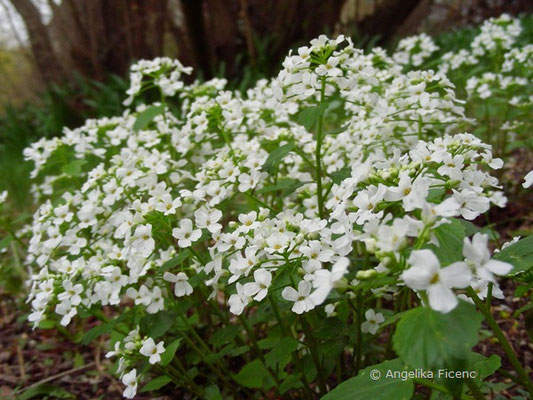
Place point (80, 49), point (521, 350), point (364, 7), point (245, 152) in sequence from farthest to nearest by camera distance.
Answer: point (364, 7) < point (80, 49) < point (521, 350) < point (245, 152)

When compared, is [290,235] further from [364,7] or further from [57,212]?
[364,7]

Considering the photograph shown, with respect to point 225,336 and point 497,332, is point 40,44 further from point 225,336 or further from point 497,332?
point 497,332

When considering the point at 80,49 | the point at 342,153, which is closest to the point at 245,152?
the point at 342,153

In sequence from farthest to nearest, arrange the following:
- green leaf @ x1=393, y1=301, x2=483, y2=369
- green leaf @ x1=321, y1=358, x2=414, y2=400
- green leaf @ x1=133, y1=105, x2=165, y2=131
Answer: green leaf @ x1=133, y1=105, x2=165, y2=131 → green leaf @ x1=321, y1=358, x2=414, y2=400 → green leaf @ x1=393, y1=301, x2=483, y2=369

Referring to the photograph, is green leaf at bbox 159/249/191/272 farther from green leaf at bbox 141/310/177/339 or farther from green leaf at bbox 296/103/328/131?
green leaf at bbox 296/103/328/131

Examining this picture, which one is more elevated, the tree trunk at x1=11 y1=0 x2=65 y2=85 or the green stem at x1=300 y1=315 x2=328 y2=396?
the tree trunk at x1=11 y1=0 x2=65 y2=85

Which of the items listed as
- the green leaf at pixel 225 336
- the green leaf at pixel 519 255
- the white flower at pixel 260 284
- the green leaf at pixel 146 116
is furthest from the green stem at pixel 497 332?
the green leaf at pixel 146 116

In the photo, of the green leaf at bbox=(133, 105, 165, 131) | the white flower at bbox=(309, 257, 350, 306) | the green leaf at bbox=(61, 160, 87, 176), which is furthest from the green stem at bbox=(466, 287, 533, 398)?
the green leaf at bbox=(61, 160, 87, 176)
